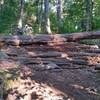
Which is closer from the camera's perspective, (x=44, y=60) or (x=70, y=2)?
(x=44, y=60)

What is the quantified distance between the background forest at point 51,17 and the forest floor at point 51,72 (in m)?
7.02

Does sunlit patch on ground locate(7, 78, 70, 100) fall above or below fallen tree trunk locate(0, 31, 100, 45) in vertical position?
below

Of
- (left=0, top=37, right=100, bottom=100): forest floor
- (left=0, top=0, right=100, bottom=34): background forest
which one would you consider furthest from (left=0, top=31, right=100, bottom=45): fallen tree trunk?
(left=0, top=0, right=100, bottom=34): background forest

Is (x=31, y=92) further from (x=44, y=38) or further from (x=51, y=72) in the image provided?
(x=44, y=38)

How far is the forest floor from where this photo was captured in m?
6.96

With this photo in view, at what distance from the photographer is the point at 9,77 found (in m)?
7.03

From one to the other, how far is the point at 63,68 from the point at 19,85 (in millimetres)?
2238

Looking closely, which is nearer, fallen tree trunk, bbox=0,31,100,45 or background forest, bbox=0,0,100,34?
fallen tree trunk, bbox=0,31,100,45

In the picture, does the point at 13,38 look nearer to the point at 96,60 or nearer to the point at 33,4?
the point at 96,60

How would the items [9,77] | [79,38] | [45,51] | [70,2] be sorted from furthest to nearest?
[70,2] → [79,38] → [45,51] → [9,77]

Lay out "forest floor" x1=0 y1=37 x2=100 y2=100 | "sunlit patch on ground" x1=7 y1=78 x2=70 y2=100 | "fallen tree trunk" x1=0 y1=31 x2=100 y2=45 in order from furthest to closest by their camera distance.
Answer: "fallen tree trunk" x1=0 y1=31 x2=100 y2=45 < "forest floor" x1=0 y1=37 x2=100 y2=100 < "sunlit patch on ground" x1=7 y1=78 x2=70 y2=100

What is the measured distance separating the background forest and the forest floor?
7025mm

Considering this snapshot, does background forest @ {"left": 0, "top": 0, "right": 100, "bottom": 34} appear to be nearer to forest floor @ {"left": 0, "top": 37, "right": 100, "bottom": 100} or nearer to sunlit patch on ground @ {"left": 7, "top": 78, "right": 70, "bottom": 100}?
forest floor @ {"left": 0, "top": 37, "right": 100, "bottom": 100}

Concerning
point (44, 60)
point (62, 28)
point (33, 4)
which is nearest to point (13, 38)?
point (44, 60)
